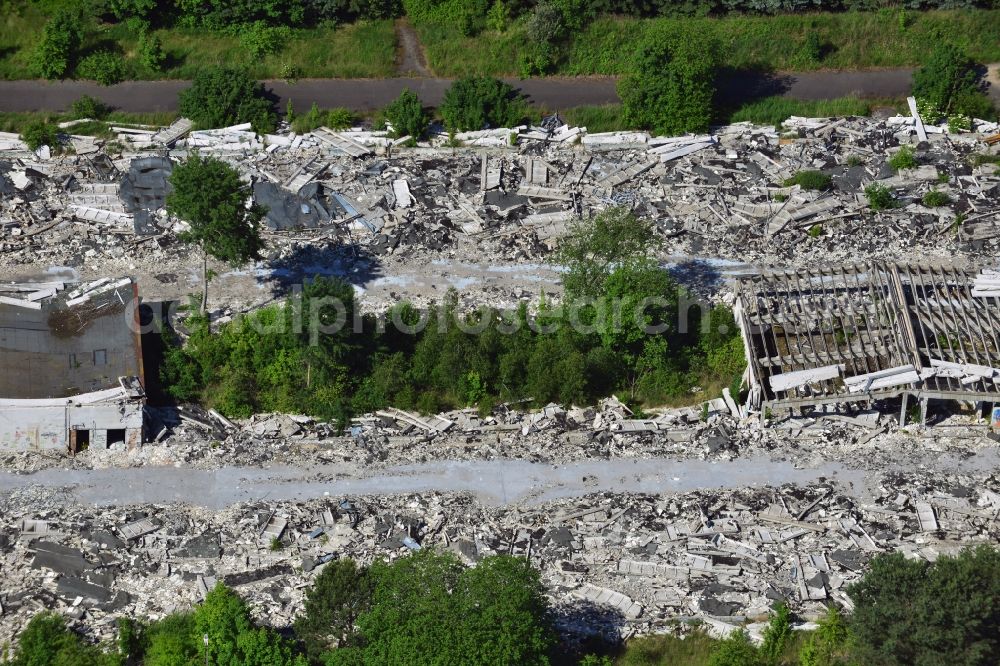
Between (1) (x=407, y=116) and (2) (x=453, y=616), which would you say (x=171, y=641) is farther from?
(1) (x=407, y=116)

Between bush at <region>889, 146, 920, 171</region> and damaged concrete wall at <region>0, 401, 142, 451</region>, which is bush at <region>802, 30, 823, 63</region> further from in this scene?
damaged concrete wall at <region>0, 401, 142, 451</region>

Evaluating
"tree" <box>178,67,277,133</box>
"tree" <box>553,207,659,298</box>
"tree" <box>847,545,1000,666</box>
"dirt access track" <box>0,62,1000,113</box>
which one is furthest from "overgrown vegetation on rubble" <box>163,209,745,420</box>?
"dirt access track" <box>0,62,1000,113</box>

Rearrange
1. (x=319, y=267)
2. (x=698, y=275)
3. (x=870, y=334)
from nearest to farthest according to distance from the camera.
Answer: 1. (x=870, y=334)
2. (x=698, y=275)
3. (x=319, y=267)

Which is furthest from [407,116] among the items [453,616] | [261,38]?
[453,616]

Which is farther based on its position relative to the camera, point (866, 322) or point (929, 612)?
point (866, 322)

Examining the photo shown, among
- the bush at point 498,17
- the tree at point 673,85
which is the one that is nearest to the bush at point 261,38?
the bush at point 498,17
